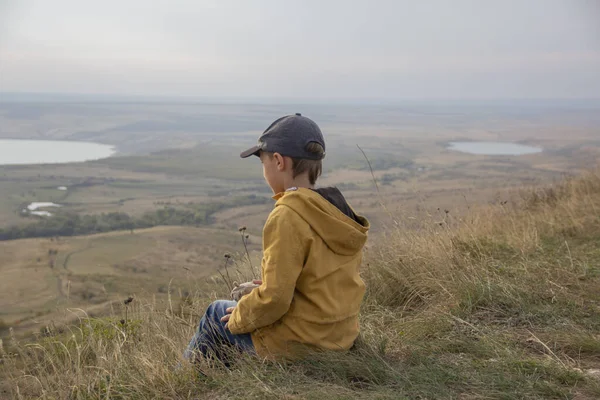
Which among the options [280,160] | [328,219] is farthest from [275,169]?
[328,219]

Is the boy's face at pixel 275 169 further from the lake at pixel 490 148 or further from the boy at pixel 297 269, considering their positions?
the lake at pixel 490 148

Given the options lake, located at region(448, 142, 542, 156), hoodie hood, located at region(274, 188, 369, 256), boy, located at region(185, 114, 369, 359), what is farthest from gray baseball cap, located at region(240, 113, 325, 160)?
lake, located at region(448, 142, 542, 156)

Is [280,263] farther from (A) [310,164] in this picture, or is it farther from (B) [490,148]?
(B) [490,148]

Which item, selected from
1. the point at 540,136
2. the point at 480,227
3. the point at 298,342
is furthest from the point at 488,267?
the point at 540,136

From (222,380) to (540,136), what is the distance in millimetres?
109636

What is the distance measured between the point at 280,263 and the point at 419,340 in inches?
52.3

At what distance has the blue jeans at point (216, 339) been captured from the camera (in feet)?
8.20

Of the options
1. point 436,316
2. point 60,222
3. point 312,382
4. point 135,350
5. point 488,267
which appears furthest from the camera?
point 60,222

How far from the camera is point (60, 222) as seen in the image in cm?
4838

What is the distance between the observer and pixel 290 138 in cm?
239

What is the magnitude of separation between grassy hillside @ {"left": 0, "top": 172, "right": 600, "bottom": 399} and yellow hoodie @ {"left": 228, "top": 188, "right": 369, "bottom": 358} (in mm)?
149

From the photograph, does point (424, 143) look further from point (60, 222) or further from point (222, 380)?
point (222, 380)

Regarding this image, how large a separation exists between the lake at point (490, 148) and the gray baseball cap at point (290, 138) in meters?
84.6

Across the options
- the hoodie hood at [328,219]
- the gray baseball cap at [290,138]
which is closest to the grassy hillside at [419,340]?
the hoodie hood at [328,219]
